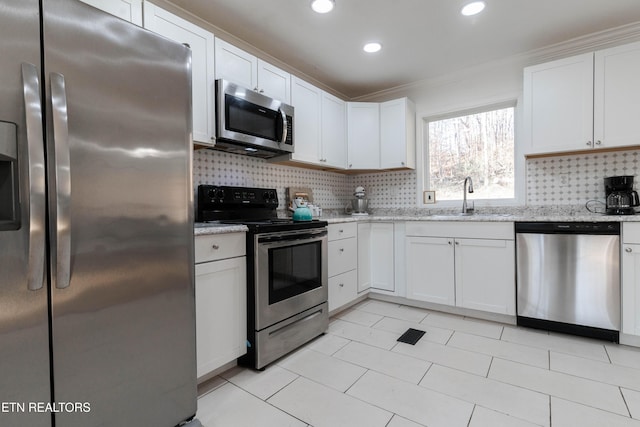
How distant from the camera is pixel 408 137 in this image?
11.2ft

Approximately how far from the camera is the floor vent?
229cm

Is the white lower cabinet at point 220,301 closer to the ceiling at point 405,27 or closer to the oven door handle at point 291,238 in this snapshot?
the oven door handle at point 291,238

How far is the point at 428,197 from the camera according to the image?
3.53 metres

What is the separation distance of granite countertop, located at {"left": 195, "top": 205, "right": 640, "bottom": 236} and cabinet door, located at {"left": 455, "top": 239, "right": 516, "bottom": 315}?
212 millimetres

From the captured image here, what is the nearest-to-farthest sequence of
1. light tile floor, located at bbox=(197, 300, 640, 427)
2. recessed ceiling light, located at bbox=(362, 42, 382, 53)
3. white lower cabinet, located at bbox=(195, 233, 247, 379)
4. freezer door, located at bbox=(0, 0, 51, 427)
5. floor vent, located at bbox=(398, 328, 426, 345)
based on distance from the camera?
freezer door, located at bbox=(0, 0, 51, 427), light tile floor, located at bbox=(197, 300, 640, 427), white lower cabinet, located at bbox=(195, 233, 247, 379), floor vent, located at bbox=(398, 328, 426, 345), recessed ceiling light, located at bbox=(362, 42, 382, 53)

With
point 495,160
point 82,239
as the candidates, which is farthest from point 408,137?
point 82,239

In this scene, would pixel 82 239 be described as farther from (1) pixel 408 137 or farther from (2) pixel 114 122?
(1) pixel 408 137

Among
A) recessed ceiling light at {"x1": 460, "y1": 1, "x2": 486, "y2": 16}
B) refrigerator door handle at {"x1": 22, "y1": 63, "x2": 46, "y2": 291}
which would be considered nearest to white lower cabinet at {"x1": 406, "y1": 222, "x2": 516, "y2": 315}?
recessed ceiling light at {"x1": 460, "y1": 1, "x2": 486, "y2": 16}

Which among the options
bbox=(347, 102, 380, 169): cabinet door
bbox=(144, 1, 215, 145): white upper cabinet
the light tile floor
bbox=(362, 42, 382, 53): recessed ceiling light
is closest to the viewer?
the light tile floor

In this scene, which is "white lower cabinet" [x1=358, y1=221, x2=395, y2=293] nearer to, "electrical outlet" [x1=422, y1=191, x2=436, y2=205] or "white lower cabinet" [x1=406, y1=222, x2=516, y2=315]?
"white lower cabinet" [x1=406, y1=222, x2=516, y2=315]

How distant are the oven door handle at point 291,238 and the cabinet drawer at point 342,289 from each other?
0.51 metres

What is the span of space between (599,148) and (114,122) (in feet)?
10.7

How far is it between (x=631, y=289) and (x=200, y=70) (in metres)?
3.32

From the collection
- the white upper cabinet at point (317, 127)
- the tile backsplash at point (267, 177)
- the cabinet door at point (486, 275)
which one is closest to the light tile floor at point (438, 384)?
the cabinet door at point (486, 275)
